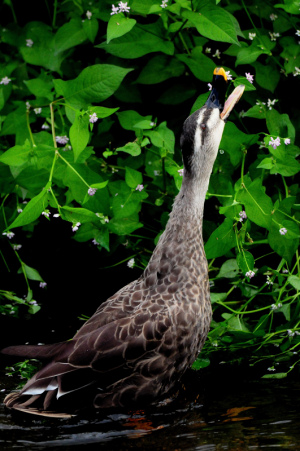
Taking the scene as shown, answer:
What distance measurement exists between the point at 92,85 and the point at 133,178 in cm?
54

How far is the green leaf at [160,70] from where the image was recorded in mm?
4301

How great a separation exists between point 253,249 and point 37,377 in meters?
1.62

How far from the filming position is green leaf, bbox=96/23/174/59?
13.2ft

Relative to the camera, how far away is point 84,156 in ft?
12.5

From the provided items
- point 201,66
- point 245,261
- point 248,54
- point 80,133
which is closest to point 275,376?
point 245,261

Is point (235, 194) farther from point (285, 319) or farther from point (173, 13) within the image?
point (173, 13)

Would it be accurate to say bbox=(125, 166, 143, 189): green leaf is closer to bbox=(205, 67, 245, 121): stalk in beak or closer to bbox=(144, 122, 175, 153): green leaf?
bbox=(144, 122, 175, 153): green leaf

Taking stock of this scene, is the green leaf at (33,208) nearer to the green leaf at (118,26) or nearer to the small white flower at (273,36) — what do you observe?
the green leaf at (118,26)

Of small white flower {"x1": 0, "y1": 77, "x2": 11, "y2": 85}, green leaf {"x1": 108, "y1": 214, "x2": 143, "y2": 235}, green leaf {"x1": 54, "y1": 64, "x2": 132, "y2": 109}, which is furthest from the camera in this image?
small white flower {"x1": 0, "y1": 77, "x2": 11, "y2": 85}

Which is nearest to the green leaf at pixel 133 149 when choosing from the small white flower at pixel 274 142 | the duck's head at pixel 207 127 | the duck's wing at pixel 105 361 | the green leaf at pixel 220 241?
the duck's head at pixel 207 127

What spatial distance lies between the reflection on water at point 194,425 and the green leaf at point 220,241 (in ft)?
2.12

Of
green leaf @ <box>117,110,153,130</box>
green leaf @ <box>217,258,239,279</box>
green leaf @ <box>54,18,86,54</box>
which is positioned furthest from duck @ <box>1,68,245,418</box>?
green leaf @ <box>54,18,86,54</box>

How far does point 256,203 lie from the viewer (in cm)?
361

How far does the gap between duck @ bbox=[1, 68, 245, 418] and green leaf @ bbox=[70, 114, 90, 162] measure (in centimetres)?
48
